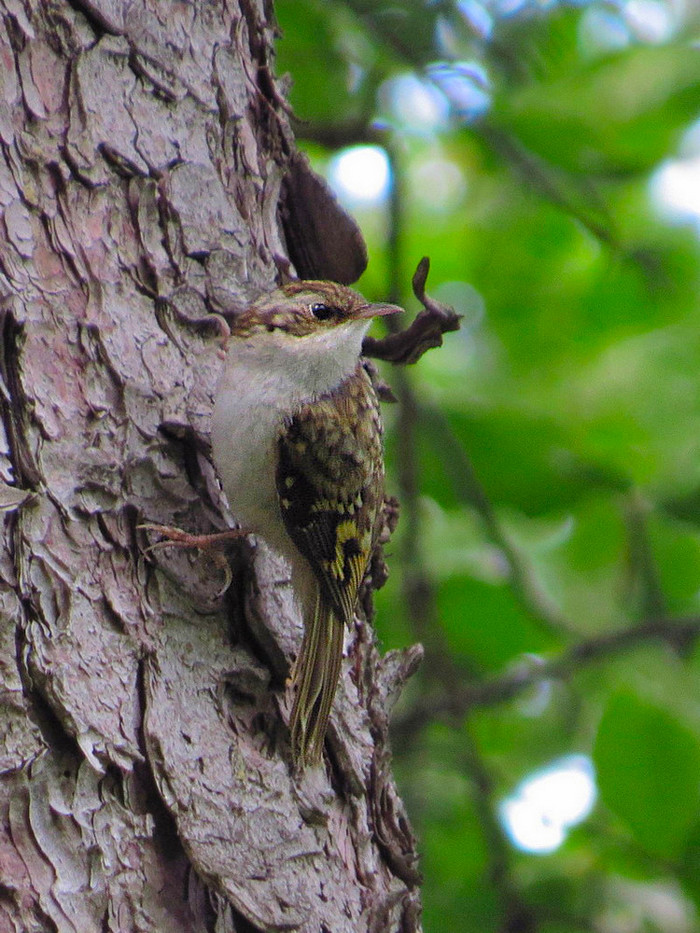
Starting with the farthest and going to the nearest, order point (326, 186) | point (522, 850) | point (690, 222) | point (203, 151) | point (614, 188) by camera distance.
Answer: point (690, 222) < point (614, 188) < point (522, 850) < point (326, 186) < point (203, 151)

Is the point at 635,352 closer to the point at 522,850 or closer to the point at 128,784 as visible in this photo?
the point at 522,850

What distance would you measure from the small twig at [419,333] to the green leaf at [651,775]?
1220mm

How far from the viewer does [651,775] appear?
3172mm

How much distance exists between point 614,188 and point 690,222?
59cm

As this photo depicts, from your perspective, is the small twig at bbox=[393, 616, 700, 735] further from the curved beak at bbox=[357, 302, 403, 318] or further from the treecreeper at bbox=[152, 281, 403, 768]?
the curved beak at bbox=[357, 302, 403, 318]

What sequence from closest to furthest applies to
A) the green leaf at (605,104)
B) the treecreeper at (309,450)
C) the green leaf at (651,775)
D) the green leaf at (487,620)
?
the treecreeper at (309,450) → the green leaf at (651,775) → the green leaf at (605,104) → the green leaf at (487,620)

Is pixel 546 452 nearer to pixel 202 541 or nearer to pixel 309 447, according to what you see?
pixel 309 447

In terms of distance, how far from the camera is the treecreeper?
256cm

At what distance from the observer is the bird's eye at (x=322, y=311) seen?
9.60 ft

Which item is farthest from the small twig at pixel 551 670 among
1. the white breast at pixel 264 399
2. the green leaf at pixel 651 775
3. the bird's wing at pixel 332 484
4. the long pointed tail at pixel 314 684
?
the long pointed tail at pixel 314 684

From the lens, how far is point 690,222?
5.62 m

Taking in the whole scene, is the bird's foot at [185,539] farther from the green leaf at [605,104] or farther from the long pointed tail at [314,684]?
the green leaf at [605,104]

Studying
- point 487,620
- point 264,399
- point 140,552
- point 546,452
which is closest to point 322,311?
point 264,399

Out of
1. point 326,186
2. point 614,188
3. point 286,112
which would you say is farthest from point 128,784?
point 614,188
